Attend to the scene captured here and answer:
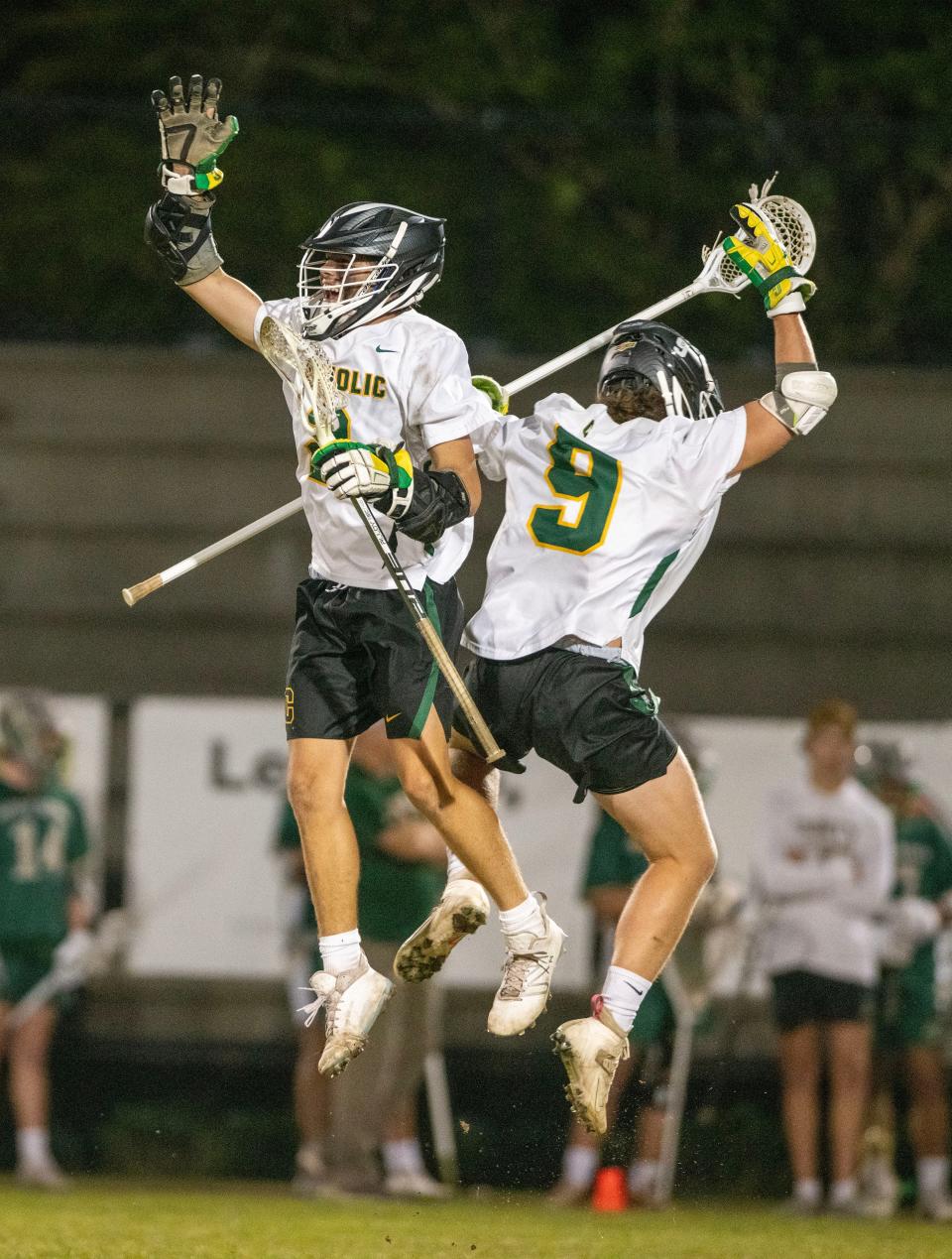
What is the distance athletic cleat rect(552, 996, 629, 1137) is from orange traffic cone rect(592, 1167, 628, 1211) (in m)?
3.03

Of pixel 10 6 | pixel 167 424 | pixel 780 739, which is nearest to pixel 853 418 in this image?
pixel 780 739

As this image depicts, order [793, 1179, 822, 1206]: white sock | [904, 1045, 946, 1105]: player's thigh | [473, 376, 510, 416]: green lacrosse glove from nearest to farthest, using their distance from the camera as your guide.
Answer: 1. [473, 376, 510, 416]: green lacrosse glove
2. [793, 1179, 822, 1206]: white sock
3. [904, 1045, 946, 1105]: player's thigh

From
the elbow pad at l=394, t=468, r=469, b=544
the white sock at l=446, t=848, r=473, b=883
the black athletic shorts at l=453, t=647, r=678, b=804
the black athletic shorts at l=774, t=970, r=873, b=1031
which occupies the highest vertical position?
the elbow pad at l=394, t=468, r=469, b=544

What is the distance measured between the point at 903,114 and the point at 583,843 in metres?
5.85

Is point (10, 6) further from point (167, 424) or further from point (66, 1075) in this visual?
point (66, 1075)

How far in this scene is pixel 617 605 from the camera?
16.2 feet

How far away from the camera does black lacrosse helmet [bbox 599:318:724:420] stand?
5.02 m

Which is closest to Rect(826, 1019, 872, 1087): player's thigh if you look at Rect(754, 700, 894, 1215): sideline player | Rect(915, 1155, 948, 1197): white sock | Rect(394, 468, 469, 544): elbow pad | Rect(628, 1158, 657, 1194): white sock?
Rect(754, 700, 894, 1215): sideline player

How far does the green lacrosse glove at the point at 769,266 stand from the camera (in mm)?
5020

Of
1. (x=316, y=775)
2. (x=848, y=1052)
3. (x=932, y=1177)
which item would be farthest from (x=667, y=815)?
(x=932, y=1177)

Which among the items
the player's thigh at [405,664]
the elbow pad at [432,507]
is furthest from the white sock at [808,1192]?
the elbow pad at [432,507]

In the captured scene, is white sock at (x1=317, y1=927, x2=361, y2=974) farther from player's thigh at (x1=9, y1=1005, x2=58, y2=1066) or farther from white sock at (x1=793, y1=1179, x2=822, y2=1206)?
player's thigh at (x1=9, y1=1005, x2=58, y2=1066)

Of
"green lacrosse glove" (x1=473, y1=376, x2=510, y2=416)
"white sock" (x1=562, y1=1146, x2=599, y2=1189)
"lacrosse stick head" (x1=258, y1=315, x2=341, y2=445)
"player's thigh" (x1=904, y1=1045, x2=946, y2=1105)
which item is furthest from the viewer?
"player's thigh" (x1=904, y1=1045, x2=946, y2=1105)

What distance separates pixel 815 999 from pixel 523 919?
336 cm
